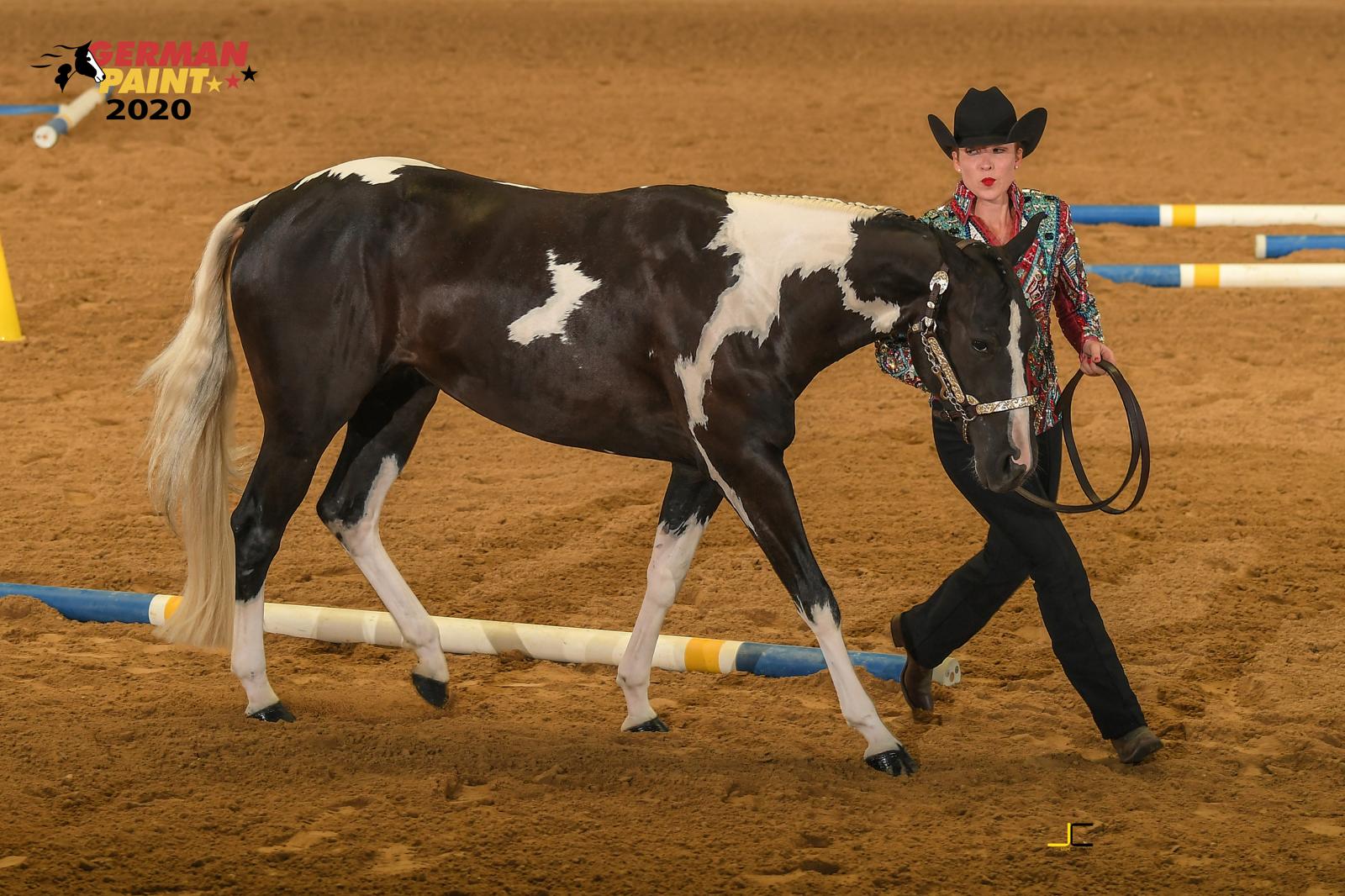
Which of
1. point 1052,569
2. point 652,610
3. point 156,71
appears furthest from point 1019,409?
point 156,71

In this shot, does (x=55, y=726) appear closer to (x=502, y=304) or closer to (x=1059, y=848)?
(x=502, y=304)

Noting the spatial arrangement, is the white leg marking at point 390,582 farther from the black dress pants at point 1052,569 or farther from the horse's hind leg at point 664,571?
the black dress pants at point 1052,569

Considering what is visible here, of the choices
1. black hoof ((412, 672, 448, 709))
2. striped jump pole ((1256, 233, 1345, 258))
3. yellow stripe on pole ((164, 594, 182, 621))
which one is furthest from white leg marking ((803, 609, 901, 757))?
striped jump pole ((1256, 233, 1345, 258))

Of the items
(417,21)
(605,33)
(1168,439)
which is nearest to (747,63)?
(605,33)

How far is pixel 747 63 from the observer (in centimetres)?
1573

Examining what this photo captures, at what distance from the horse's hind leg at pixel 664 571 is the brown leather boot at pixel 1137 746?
130 cm

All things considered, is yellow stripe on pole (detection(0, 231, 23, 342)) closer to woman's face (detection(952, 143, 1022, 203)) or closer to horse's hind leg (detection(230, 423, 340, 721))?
horse's hind leg (detection(230, 423, 340, 721))

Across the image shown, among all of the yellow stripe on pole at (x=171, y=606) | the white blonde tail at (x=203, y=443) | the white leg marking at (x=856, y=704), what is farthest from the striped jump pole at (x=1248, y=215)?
the yellow stripe on pole at (x=171, y=606)

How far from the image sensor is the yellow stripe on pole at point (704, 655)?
189 inches

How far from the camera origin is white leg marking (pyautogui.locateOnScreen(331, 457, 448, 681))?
15.5ft

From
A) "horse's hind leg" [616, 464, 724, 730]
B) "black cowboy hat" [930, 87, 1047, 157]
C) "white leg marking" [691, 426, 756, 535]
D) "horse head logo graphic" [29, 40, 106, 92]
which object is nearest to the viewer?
"black cowboy hat" [930, 87, 1047, 157]

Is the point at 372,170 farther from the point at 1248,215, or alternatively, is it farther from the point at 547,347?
the point at 1248,215

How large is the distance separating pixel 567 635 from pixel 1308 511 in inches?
129

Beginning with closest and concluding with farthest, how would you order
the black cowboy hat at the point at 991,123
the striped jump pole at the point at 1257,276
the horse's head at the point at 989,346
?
the horse's head at the point at 989,346
the black cowboy hat at the point at 991,123
the striped jump pole at the point at 1257,276
